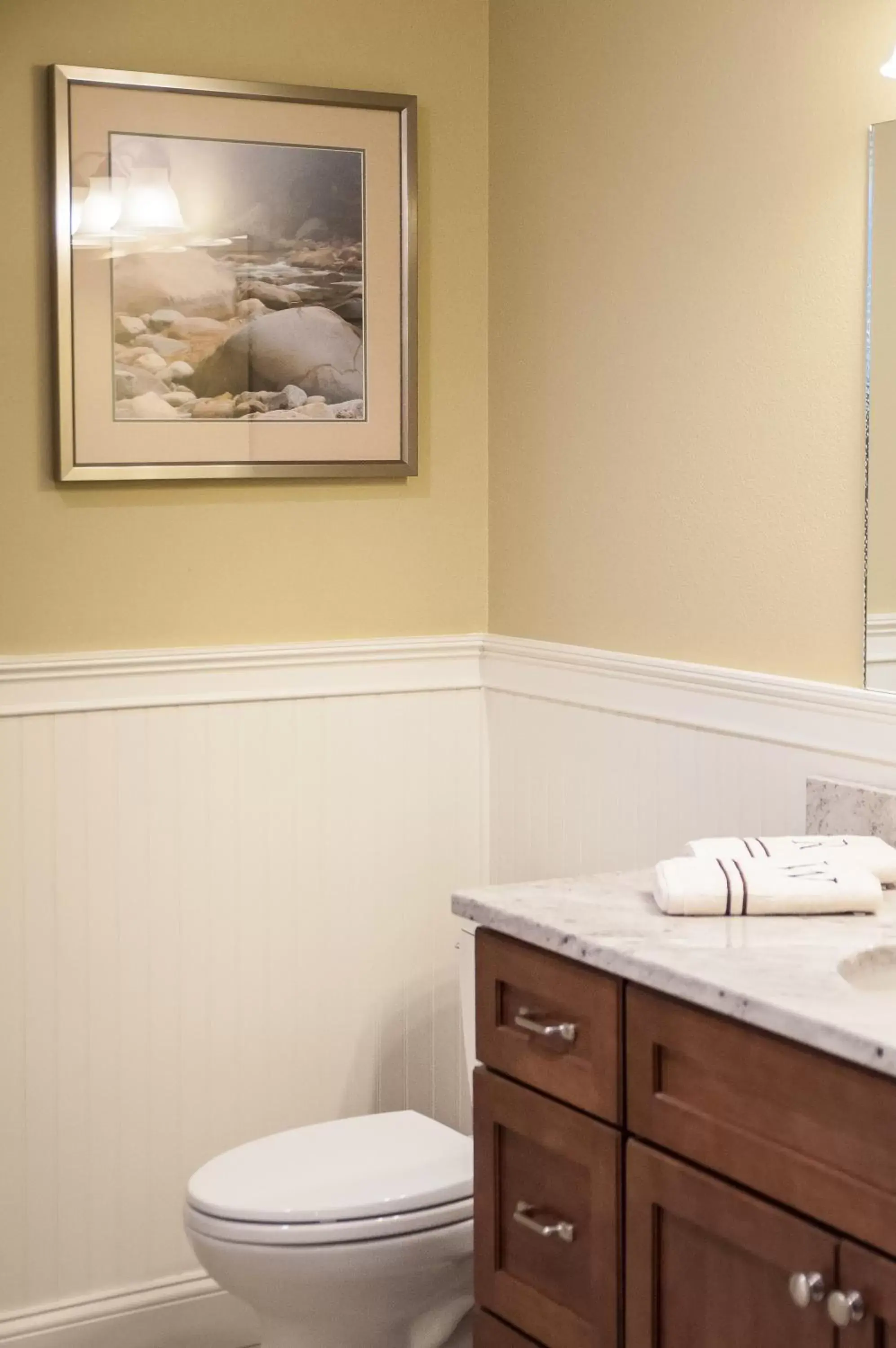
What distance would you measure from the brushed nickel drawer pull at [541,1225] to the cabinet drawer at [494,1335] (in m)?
0.13

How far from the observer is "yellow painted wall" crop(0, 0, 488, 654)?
2.53m

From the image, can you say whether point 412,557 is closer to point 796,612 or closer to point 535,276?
point 535,276

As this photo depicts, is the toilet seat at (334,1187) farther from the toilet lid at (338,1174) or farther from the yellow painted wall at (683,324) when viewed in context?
the yellow painted wall at (683,324)

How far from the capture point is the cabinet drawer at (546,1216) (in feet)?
5.55

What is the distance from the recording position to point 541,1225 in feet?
5.88

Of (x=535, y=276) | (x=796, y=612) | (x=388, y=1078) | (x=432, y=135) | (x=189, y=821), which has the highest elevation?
(x=432, y=135)

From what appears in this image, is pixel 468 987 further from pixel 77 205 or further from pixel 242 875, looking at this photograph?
pixel 77 205

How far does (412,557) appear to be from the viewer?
2.90 meters

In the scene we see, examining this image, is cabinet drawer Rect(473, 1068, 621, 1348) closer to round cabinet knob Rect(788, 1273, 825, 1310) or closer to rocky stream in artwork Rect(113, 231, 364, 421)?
round cabinet knob Rect(788, 1273, 825, 1310)

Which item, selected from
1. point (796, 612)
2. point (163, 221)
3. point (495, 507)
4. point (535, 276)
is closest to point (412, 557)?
point (495, 507)

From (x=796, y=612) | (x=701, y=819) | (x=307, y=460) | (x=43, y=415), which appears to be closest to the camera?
(x=796, y=612)

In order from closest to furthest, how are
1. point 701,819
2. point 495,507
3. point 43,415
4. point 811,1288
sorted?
point 811,1288 < point 701,819 < point 43,415 < point 495,507

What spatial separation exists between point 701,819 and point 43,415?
121 cm

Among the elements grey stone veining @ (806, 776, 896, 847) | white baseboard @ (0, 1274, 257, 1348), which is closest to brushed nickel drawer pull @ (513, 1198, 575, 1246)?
grey stone veining @ (806, 776, 896, 847)
